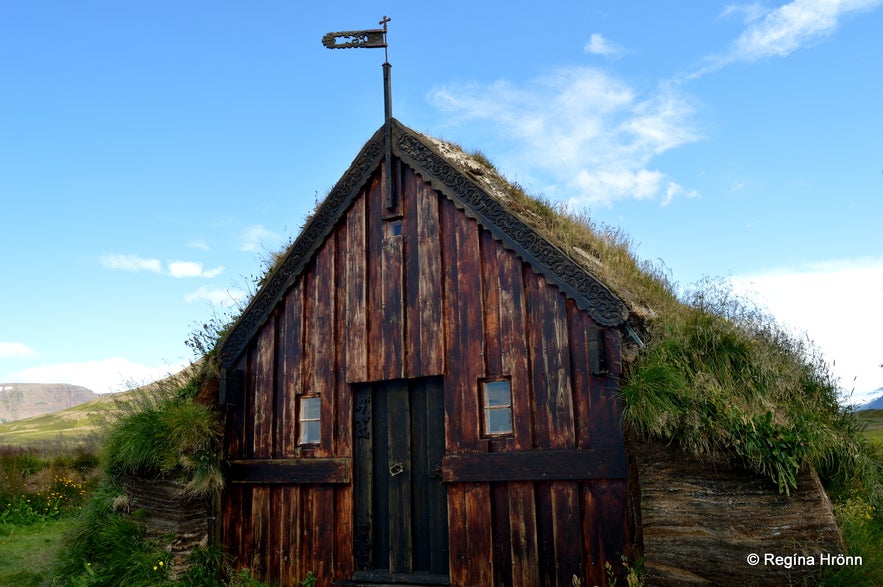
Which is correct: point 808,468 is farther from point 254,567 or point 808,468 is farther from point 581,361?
point 254,567

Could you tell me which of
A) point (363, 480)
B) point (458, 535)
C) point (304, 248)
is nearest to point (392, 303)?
point (304, 248)

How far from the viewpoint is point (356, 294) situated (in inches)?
352

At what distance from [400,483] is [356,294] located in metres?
2.48

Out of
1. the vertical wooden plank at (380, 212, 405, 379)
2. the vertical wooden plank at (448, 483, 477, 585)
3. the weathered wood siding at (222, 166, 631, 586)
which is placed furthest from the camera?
the vertical wooden plank at (380, 212, 405, 379)

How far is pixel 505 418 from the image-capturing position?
759cm

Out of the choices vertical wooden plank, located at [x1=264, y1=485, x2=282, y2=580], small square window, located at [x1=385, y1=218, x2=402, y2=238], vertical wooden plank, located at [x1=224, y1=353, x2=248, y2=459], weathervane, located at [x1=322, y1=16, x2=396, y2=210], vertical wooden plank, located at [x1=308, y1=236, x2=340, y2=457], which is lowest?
vertical wooden plank, located at [x1=264, y1=485, x2=282, y2=580]

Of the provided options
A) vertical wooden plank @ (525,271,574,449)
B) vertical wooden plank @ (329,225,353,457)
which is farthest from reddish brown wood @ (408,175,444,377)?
Result: vertical wooden plank @ (525,271,574,449)

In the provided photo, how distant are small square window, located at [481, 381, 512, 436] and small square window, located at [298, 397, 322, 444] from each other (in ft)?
7.93

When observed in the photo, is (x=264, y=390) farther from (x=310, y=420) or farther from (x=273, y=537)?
(x=273, y=537)

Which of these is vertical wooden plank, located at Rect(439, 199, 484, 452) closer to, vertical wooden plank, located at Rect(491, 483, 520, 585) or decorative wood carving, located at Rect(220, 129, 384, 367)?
vertical wooden plank, located at Rect(491, 483, 520, 585)

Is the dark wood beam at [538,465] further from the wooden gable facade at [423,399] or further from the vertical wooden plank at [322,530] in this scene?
the vertical wooden plank at [322,530]

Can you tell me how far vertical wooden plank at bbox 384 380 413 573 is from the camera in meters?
7.99

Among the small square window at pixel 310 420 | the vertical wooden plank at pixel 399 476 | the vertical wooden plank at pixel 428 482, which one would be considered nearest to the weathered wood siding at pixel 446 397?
the small square window at pixel 310 420

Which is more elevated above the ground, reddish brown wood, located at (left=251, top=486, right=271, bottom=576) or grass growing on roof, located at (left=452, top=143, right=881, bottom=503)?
grass growing on roof, located at (left=452, top=143, right=881, bottom=503)
